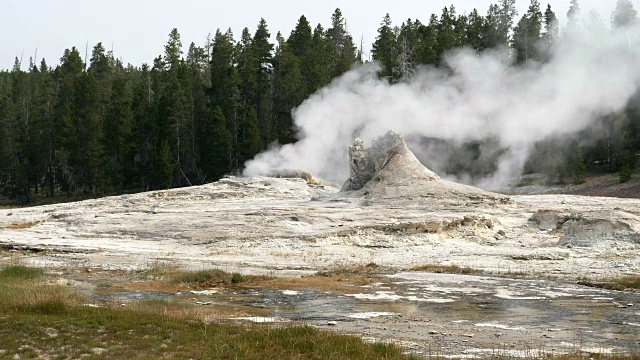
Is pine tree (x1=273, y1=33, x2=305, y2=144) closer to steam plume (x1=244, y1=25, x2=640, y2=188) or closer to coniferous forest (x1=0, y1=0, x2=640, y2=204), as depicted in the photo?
coniferous forest (x1=0, y1=0, x2=640, y2=204)

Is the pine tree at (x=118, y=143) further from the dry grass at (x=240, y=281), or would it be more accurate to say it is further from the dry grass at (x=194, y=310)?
the dry grass at (x=194, y=310)

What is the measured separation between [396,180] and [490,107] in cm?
2478

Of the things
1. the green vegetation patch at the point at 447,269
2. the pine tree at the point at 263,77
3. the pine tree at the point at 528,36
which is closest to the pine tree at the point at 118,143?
the pine tree at the point at 263,77

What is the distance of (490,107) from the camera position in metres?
54.8

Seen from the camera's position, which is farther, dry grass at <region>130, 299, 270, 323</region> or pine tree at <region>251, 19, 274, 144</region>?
pine tree at <region>251, 19, 274, 144</region>

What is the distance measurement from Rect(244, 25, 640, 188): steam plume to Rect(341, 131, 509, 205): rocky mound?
14323 millimetres

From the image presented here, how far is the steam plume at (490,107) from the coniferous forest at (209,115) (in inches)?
71.6

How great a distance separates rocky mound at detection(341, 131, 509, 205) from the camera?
1229 inches

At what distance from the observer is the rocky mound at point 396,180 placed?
31219mm

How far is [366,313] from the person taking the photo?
1439cm

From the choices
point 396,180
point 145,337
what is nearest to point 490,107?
point 396,180

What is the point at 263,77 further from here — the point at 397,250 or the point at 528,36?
the point at 397,250

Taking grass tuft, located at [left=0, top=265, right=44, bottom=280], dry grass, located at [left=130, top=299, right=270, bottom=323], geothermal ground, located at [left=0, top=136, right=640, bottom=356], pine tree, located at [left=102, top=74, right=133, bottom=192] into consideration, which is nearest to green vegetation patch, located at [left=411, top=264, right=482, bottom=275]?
geothermal ground, located at [left=0, top=136, right=640, bottom=356]

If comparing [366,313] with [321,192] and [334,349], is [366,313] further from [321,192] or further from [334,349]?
[321,192]
